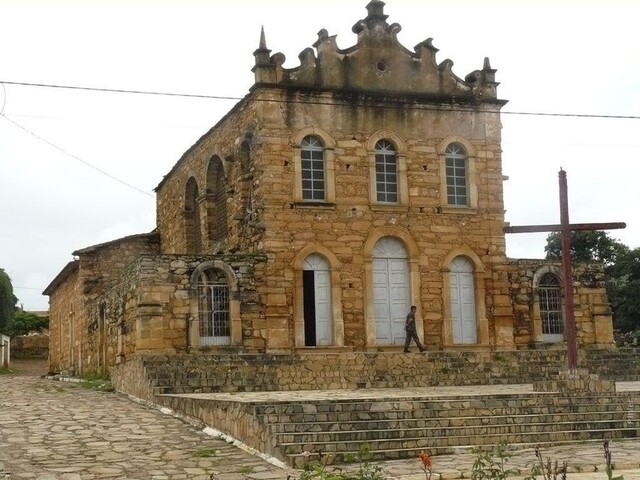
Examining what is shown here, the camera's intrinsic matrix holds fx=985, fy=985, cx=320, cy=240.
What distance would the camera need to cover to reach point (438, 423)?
43.4 ft

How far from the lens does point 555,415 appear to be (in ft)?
45.9

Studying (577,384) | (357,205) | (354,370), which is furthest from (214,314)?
(577,384)

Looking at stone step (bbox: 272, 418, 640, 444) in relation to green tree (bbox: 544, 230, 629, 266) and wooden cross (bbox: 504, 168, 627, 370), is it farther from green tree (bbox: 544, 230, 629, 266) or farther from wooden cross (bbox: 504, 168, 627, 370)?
green tree (bbox: 544, 230, 629, 266)

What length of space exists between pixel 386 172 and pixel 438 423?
11172mm

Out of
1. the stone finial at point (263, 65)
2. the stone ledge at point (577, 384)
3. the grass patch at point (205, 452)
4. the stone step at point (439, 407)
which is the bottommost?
the grass patch at point (205, 452)

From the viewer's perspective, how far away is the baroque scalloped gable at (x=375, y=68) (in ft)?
75.3

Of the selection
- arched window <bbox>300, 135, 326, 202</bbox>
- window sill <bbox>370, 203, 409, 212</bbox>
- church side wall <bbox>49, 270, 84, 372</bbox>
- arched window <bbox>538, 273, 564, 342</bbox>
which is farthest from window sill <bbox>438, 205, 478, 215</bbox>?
church side wall <bbox>49, 270, 84, 372</bbox>

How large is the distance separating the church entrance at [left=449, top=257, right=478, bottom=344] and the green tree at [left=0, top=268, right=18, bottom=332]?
23.9m

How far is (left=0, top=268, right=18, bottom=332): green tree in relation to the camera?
136 ft

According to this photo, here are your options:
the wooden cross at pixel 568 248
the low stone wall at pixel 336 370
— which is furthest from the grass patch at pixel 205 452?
the wooden cross at pixel 568 248

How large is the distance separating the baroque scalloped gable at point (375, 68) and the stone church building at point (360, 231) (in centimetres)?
3

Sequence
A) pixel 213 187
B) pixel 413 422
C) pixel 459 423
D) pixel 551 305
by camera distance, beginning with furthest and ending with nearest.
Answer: pixel 213 187, pixel 551 305, pixel 459 423, pixel 413 422

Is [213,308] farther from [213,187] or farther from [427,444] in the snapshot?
[427,444]

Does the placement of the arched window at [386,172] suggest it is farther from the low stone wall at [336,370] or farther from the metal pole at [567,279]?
the metal pole at [567,279]
